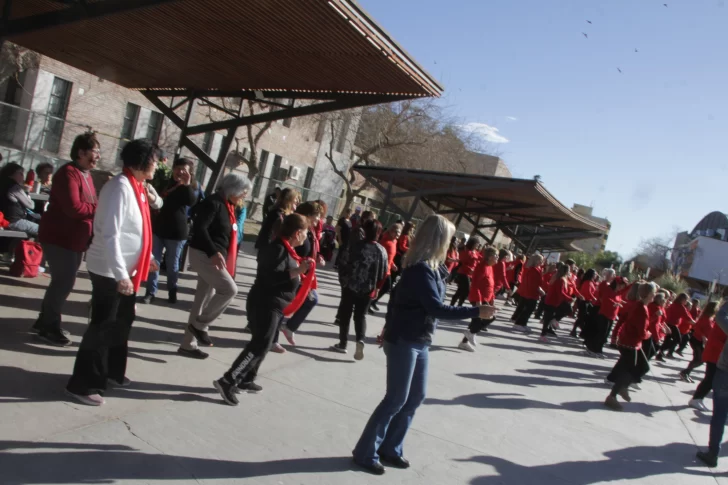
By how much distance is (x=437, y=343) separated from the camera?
989 cm

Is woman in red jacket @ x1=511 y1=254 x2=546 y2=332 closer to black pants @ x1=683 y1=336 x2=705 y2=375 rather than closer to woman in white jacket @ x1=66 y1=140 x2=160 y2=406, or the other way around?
black pants @ x1=683 y1=336 x2=705 y2=375

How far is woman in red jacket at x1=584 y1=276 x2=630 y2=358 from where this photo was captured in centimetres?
1223

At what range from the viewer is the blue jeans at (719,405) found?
19.7ft

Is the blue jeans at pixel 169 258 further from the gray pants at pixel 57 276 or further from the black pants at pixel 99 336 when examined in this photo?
the black pants at pixel 99 336

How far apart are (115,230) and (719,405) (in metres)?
5.88

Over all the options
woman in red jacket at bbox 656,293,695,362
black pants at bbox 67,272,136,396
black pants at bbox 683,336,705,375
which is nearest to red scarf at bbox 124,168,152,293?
black pants at bbox 67,272,136,396

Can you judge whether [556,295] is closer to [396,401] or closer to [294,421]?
[294,421]

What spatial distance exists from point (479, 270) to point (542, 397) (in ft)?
8.67

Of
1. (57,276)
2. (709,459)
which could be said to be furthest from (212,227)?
(709,459)

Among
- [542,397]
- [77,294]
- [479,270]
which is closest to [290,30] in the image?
[77,294]

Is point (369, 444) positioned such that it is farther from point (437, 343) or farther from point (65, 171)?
point (437, 343)

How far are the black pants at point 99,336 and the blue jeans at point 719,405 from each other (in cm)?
564

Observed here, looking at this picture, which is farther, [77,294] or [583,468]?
[77,294]

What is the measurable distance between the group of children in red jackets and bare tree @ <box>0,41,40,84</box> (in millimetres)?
16166
